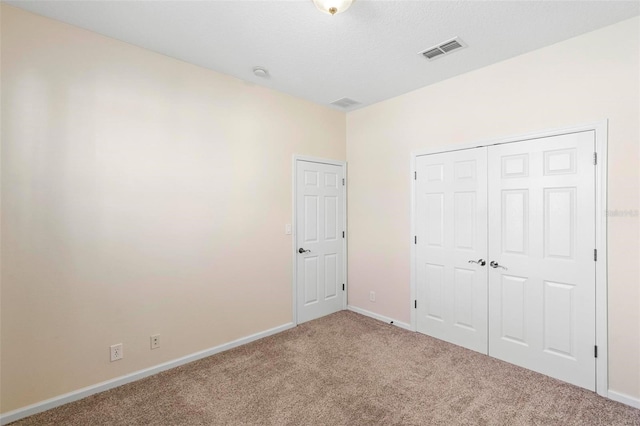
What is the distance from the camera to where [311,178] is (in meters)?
4.01

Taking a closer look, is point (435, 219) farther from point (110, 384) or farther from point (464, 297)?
point (110, 384)

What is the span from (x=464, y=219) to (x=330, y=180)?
5.97ft

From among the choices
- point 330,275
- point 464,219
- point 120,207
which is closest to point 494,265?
point 464,219

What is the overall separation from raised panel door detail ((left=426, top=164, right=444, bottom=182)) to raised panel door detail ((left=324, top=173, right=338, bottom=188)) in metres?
1.31

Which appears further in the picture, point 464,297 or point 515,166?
point 464,297

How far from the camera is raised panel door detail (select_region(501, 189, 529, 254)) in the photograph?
278cm

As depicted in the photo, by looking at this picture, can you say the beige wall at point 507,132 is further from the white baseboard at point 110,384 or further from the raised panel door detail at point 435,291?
the white baseboard at point 110,384

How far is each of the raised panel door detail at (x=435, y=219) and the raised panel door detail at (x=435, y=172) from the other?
186 millimetres

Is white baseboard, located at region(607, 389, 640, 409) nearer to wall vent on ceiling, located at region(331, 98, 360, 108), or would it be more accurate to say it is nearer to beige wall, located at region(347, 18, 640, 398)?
beige wall, located at region(347, 18, 640, 398)

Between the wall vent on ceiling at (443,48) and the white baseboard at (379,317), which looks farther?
the white baseboard at (379,317)

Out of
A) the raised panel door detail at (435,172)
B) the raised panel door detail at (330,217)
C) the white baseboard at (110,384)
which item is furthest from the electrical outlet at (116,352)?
the raised panel door detail at (435,172)

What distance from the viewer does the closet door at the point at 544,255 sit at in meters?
2.46

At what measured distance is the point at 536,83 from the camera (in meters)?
2.71

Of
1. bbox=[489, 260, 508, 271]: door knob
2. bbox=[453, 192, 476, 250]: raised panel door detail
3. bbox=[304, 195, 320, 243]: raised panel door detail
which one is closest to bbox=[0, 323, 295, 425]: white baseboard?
bbox=[304, 195, 320, 243]: raised panel door detail
